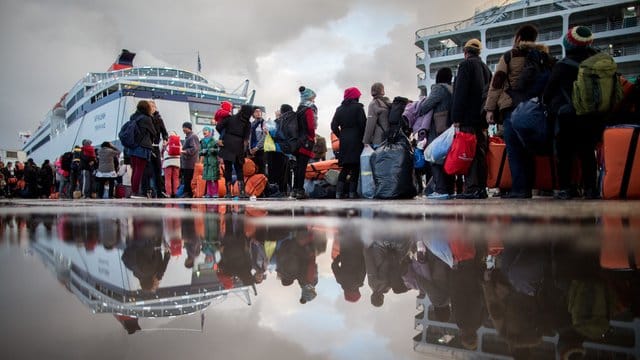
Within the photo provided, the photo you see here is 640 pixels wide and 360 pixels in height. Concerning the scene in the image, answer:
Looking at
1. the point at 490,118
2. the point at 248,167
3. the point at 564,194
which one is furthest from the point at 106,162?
the point at 564,194

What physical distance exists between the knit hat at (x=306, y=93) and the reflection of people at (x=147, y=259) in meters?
5.18

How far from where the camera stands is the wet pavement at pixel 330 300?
479mm

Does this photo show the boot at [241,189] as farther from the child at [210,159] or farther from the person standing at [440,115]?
the person standing at [440,115]

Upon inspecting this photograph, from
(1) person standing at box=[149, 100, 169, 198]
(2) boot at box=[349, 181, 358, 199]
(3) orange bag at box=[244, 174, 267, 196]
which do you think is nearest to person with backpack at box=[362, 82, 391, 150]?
(2) boot at box=[349, 181, 358, 199]

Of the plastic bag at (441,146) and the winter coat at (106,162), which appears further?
the winter coat at (106,162)

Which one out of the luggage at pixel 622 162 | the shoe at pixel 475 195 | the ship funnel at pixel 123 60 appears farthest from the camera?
the ship funnel at pixel 123 60

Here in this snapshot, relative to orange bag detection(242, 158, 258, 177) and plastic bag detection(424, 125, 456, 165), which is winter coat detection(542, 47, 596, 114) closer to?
plastic bag detection(424, 125, 456, 165)

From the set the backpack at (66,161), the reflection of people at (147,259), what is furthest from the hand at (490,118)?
the backpack at (66,161)

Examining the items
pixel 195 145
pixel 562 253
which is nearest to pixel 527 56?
pixel 562 253

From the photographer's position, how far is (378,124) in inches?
228

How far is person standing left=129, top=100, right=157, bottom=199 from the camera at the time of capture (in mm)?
7383

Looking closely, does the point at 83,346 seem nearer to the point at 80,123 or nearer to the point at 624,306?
the point at 624,306

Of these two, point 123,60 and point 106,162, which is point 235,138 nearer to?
point 106,162

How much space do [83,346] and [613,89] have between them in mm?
4429
